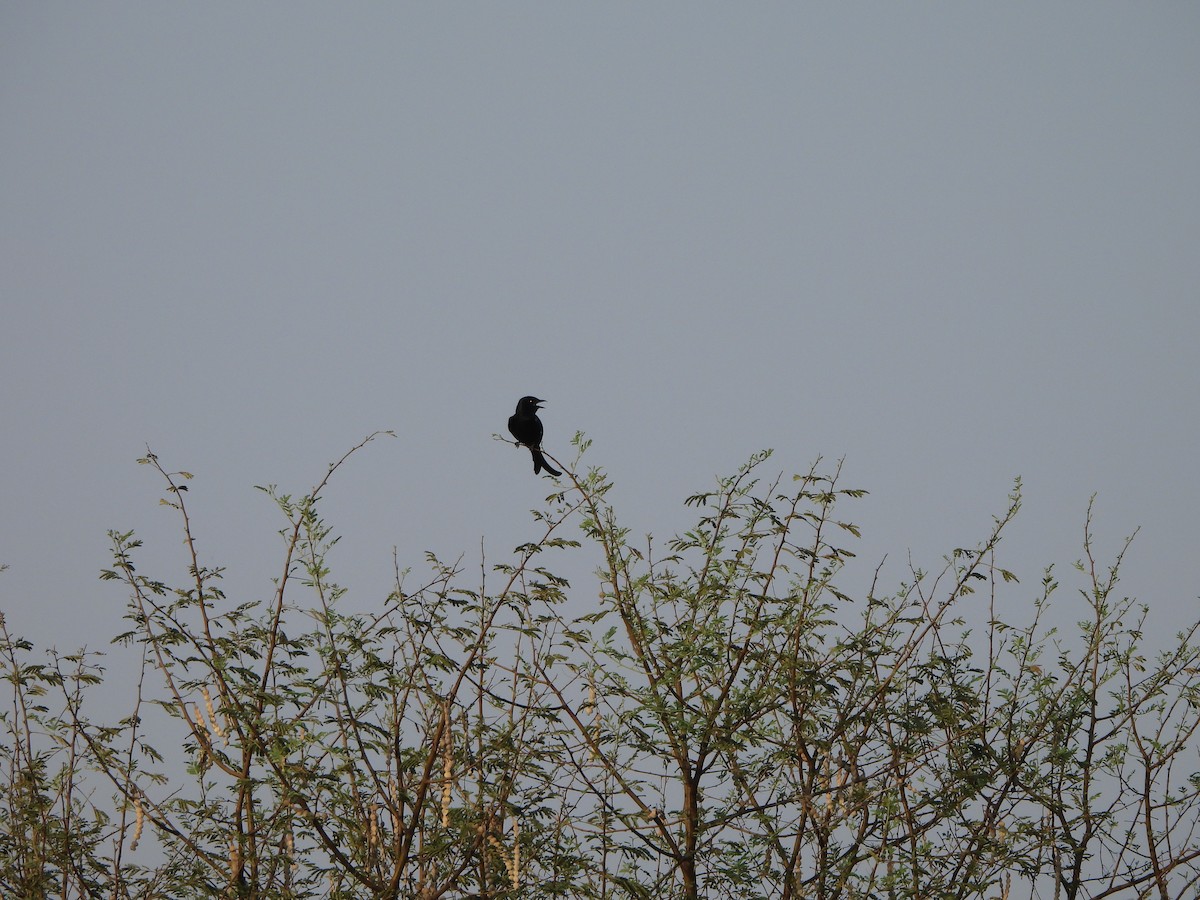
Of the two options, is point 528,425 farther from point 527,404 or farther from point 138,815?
point 138,815

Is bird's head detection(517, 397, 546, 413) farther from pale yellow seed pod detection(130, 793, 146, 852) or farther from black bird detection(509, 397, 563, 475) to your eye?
pale yellow seed pod detection(130, 793, 146, 852)

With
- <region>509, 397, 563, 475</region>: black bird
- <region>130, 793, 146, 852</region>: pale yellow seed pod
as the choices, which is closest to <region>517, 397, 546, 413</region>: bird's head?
<region>509, 397, 563, 475</region>: black bird

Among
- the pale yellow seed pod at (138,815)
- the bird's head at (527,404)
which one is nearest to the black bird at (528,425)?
the bird's head at (527,404)

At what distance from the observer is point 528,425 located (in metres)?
12.6

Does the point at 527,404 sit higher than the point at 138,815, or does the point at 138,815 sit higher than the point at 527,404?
the point at 527,404

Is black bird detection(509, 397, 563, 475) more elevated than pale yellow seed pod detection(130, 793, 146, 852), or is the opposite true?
black bird detection(509, 397, 563, 475)

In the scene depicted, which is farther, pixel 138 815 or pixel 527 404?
pixel 527 404

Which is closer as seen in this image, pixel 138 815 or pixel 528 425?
pixel 138 815

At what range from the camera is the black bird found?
12.5 metres

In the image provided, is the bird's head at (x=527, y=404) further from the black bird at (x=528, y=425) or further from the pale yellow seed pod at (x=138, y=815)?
the pale yellow seed pod at (x=138, y=815)

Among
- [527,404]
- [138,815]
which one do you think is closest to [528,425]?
[527,404]

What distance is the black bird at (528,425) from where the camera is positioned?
1251cm

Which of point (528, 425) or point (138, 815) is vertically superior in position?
point (528, 425)

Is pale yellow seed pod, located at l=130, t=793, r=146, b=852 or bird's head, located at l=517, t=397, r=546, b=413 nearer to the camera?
pale yellow seed pod, located at l=130, t=793, r=146, b=852
